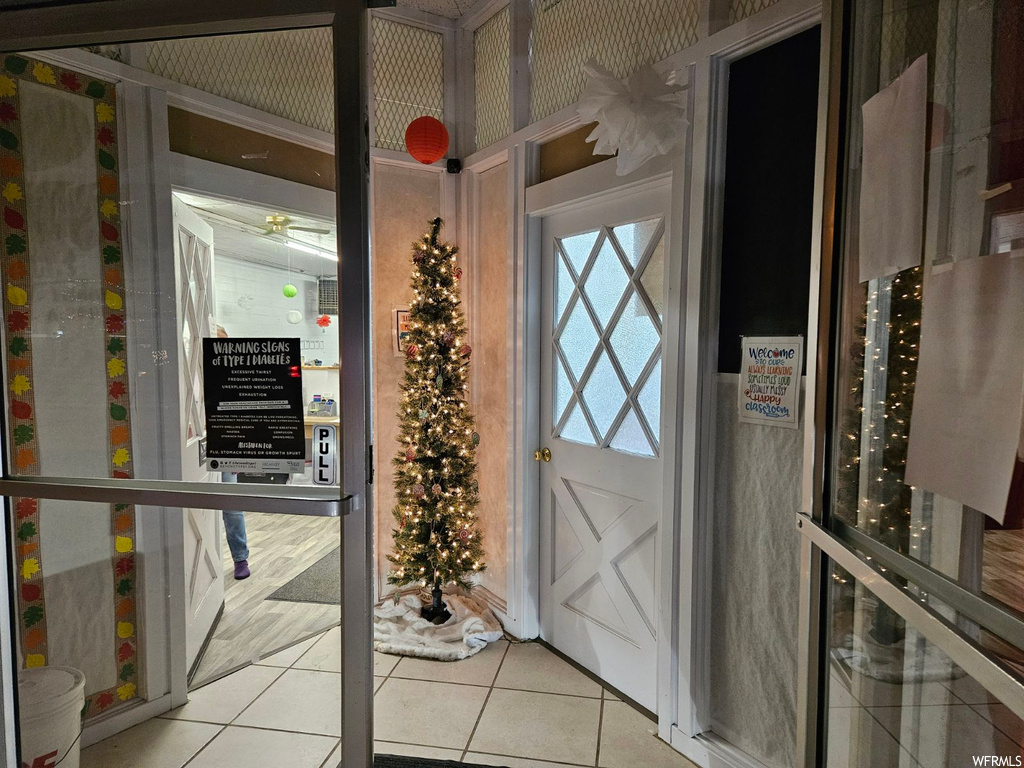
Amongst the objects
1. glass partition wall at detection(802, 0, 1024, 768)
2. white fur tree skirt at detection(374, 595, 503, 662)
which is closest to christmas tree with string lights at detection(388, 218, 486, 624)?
white fur tree skirt at detection(374, 595, 503, 662)

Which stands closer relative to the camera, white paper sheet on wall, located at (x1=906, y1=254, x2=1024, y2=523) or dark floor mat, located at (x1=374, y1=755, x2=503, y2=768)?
white paper sheet on wall, located at (x1=906, y1=254, x2=1024, y2=523)

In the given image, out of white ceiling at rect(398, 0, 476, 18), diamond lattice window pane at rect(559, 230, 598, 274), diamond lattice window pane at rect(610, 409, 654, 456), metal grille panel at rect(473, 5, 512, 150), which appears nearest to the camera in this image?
diamond lattice window pane at rect(610, 409, 654, 456)

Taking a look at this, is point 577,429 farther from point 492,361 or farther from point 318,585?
point 318,585

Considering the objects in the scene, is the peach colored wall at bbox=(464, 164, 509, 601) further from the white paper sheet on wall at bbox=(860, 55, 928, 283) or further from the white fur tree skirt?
the white paper sheet on wall at bbox=(860, 55, 928, 283)

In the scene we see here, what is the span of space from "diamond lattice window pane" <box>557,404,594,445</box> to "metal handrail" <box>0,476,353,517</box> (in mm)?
1517

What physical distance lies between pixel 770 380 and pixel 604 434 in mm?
893

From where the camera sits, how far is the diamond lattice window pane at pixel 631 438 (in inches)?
94.7

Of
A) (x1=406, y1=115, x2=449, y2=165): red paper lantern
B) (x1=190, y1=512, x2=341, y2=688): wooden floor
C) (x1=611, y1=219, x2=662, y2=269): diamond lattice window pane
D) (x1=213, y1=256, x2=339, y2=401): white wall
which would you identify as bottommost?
(x1=190, y1=512, x2=341, y2=688): wooden floor

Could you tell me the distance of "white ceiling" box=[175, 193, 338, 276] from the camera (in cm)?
140

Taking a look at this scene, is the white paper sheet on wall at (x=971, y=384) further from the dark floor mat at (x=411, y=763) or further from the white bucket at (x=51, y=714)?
the white bucket at (x=51, y=714)

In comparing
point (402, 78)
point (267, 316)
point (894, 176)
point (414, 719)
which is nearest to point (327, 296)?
point (267, 316)

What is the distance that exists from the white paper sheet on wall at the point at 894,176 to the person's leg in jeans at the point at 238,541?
152cm

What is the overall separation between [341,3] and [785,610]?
2065 mm

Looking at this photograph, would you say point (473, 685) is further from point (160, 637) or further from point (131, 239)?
point (131, 239)
